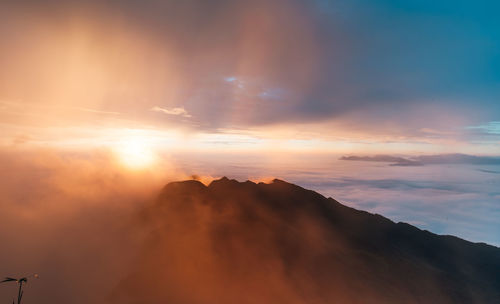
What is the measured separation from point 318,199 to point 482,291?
281 ft

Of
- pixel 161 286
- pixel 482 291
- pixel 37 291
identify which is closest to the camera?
pixel 161 286

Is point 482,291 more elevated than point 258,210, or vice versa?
point 258,210

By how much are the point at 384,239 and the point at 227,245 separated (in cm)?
8628

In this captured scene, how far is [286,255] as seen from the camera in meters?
148

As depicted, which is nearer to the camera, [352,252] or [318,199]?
[352,252]

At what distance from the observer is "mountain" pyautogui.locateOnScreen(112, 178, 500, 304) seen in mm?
129413

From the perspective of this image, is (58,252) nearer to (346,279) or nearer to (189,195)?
(189,195)

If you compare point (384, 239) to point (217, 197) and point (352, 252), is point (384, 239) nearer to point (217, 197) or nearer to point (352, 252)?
point (352, 252)

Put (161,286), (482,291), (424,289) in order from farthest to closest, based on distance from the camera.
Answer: (482,291) → (424,289) → (161,286)

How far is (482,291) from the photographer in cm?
15312

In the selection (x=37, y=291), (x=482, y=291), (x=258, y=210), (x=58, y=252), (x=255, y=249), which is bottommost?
(x=37, y=291)

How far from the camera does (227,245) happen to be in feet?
486

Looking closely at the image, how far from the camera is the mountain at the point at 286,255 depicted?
129 metres


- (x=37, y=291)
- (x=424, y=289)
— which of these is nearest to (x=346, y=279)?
(x=424, y=289)
